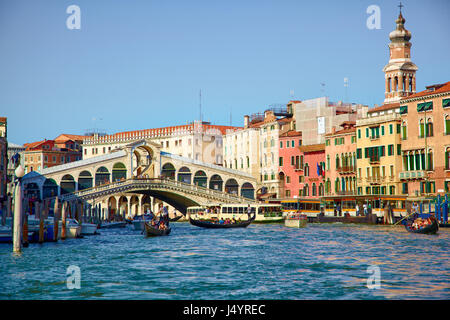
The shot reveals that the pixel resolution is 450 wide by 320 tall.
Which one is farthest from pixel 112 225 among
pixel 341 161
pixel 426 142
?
pixel 426 142

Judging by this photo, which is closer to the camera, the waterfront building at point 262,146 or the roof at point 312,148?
the roof at point 312,148

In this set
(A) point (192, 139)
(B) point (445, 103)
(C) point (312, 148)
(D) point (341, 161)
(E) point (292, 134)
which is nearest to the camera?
(B) point (445, 103)

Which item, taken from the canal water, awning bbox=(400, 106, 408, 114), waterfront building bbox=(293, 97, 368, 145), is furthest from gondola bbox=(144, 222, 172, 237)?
waterfront building bbox=(293, 97, 368, 145)

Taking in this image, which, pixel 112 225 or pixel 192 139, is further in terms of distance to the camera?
pixel 192 139

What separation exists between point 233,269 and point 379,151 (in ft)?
112

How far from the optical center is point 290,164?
212 feet

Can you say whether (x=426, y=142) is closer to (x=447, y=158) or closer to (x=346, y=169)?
(x=447, y=158)

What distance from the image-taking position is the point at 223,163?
254ft

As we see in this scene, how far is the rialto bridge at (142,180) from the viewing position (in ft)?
190

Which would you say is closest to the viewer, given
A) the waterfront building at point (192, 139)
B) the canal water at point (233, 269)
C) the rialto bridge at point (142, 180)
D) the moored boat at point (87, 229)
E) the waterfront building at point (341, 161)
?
the canal water at point (233, 269)

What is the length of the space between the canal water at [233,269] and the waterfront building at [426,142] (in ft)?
51.2

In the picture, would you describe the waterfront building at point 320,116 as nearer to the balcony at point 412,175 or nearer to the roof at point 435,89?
the balcony at point 412,175

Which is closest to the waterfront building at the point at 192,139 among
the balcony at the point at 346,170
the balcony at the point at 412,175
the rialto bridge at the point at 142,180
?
the rialto bridge at the point at 142,180

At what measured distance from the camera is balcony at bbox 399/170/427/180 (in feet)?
159
